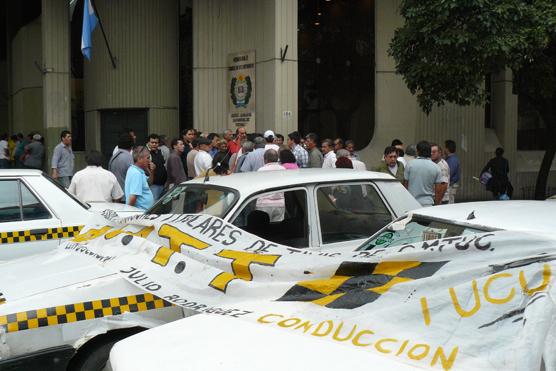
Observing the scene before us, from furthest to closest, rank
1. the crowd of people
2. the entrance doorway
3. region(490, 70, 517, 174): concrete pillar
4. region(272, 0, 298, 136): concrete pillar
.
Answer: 1. the entrance doorway
2. region(490, 70, 517, 174): concrete pillar
3. region(272, 0, 298, 136): concrete pillar
4. the crowd of people

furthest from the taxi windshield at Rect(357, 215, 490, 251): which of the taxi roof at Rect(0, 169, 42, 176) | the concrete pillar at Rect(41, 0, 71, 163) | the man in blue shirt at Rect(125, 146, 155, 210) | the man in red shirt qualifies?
the concrete pillar at Rect(41, 0, 71, 163)

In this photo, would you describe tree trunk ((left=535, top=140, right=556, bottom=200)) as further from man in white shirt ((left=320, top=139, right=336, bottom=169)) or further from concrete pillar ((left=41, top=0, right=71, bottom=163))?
concrete pillar ((left=41, top=0, right=71, bottom=163))

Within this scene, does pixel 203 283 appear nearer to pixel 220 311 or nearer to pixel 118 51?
pixel 220 311

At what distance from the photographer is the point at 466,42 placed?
1094 cm

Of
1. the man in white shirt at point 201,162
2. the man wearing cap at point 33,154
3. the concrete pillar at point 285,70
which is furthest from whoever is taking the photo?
the man wearing cap at point 33,154

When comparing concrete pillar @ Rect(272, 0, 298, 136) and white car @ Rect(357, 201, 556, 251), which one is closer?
white car @ Rect(357, 201, 556, 251)

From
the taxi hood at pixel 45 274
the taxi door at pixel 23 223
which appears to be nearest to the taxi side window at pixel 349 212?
the taxi hood at pixel 45 274

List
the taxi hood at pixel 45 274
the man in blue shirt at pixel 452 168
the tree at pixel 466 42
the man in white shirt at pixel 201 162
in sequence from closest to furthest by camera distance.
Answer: the taxi hood at pixel 45 274 < the tree at pixel 466 42 < the man in white shirt at pixel 201 162 < the man in blue shirt at pixel 452 168

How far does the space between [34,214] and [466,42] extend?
24.6ft

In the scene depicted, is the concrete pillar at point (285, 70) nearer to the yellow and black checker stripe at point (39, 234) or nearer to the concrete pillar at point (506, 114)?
the concrete pillar at point (506, 114)

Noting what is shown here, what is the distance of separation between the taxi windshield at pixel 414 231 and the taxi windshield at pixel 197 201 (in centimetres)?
118

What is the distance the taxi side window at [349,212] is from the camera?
5543 millimetres

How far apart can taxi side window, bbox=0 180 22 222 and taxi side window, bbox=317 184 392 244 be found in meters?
3.23

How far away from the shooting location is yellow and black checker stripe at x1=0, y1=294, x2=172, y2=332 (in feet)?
12.9
